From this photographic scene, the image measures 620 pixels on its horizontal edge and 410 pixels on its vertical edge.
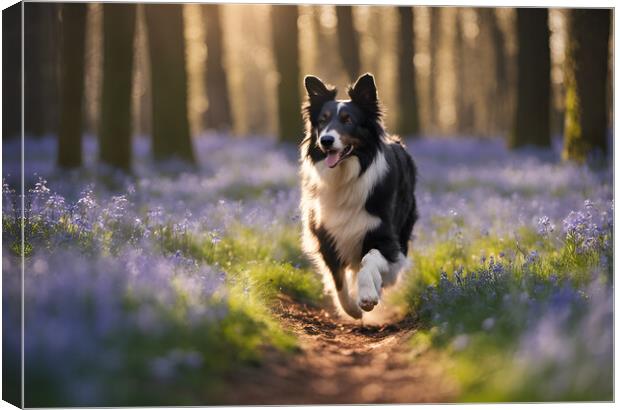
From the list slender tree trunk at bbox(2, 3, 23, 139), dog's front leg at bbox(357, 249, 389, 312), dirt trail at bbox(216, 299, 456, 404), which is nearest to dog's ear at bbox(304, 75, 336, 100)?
dog's front leg at bbox(357, 249, 389, 312)

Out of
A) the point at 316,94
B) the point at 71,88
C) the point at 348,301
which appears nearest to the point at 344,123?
the point at 316,94

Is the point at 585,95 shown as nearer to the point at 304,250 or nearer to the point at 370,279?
the point at 304,250

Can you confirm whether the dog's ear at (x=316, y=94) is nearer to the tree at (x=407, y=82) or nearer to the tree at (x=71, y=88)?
the tree at (x=71, y=88)

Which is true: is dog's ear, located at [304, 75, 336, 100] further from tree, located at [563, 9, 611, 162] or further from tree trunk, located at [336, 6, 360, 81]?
tree trunk, located at [336, 6, 360, 81]

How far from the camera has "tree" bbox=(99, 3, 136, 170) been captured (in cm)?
1076

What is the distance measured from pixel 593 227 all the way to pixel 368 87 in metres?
2.36

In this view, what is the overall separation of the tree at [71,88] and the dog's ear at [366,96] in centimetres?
500

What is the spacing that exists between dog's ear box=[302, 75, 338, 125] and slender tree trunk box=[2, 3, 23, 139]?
261cm

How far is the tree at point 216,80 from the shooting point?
2120cm

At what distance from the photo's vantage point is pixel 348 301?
7.06m

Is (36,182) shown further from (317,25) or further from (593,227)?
(317,25)

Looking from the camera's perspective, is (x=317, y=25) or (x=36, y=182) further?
(x=317, y=25)

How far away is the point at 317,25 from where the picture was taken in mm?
23125

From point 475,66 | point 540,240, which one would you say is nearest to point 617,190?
point 540,240
